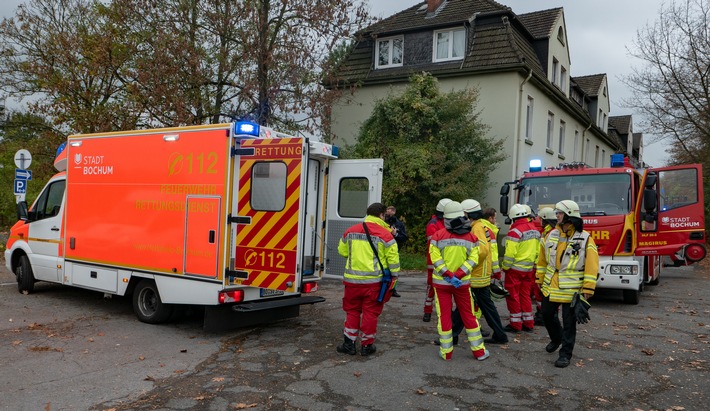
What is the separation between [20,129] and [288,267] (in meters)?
17.8

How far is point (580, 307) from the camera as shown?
5.57 metres

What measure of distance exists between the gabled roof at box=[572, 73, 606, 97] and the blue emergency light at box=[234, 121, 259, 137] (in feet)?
92.4

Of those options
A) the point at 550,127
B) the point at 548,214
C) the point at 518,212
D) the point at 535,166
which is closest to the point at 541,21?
the point at 550,127

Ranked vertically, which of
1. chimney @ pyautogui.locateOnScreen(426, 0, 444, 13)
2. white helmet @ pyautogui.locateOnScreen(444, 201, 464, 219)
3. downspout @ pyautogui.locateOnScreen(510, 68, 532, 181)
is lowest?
white helmet @ pyautogui.locateOnScreen(444, 201, 464, 219)

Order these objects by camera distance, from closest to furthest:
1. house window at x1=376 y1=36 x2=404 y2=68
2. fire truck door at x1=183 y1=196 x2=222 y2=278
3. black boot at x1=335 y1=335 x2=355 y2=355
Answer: black boot at x1=335 y1=335 x2=355 y2=355
fire truck door at x1=183 y1=196 x2=222 y2=278
house window at x1=376 y1=36 x2=404 y2=68

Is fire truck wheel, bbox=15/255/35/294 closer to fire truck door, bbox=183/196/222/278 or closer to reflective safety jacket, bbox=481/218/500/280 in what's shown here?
fire truck door, bbox=183/196/222/278

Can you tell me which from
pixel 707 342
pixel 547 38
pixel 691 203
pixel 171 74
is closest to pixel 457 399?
pixel 707 342

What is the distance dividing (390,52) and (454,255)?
1637cm

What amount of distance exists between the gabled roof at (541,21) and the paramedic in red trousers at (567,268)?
58.6 ft

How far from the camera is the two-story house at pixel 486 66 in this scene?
18.6 metres

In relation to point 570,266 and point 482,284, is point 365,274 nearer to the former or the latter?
point 482,284

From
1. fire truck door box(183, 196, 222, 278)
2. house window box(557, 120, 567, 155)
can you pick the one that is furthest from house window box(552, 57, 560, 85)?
fire truck door box(183, 196, 222, 278)

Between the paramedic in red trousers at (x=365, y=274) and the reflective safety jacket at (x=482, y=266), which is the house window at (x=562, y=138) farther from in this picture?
the paramedic in red trousers at (x=365, y=274)

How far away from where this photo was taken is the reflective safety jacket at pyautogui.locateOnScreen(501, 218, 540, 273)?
712 centimetres
